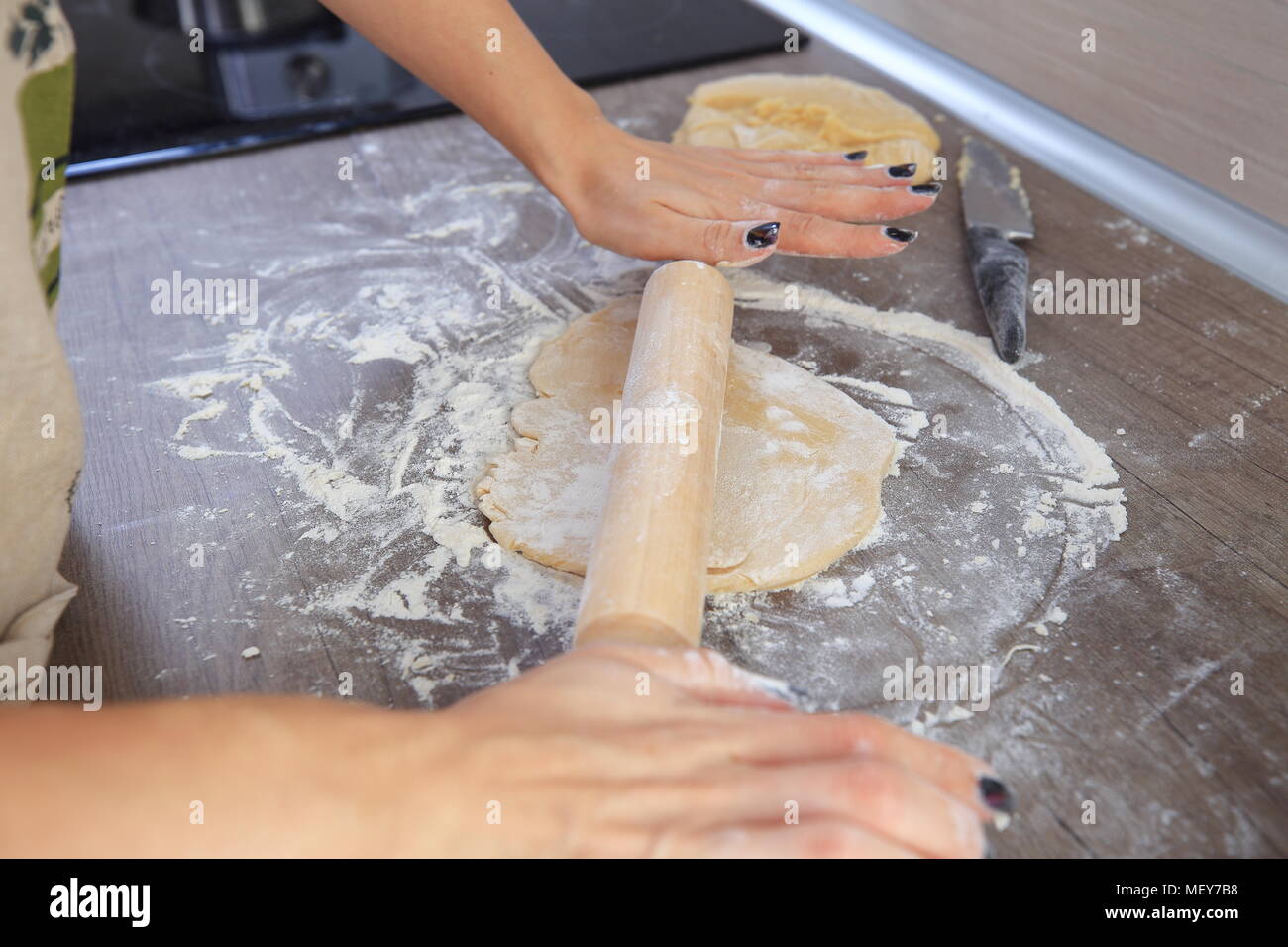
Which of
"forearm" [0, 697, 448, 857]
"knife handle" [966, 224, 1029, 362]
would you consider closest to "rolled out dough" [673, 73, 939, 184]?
"knife handle" [966, 224, 1029, 362]

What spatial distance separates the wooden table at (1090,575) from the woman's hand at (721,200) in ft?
0.31

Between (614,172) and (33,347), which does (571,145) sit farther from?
(33,347)

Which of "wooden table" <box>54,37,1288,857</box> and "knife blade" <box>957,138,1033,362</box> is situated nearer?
"wooden table" <box>54,37,1288,857</box>

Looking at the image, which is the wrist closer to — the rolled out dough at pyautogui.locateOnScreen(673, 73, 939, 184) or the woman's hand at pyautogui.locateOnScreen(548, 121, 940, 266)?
the woman's hand at pyautogui.locateOnScreen(548, 121, 940, 266)

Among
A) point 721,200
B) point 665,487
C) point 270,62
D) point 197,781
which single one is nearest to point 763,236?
point 721,200

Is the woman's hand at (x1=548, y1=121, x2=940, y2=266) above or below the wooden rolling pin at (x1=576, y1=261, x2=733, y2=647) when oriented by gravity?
above

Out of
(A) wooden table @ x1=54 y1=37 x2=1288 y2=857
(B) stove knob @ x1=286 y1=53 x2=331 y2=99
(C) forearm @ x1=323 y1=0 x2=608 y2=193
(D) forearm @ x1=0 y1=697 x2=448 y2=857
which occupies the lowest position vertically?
(A) wooden table @ x1=54 y1=37 x2=1288 y2=857

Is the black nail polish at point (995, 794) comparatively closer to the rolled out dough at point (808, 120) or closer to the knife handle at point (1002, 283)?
the knife handle at point (1002, 283)

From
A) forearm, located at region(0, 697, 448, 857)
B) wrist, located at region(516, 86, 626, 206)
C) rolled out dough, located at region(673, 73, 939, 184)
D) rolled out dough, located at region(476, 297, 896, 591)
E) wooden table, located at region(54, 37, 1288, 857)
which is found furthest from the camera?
rolled out dough, located at region(673, 73, 939, 184)

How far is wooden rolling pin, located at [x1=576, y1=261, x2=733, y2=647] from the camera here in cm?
92

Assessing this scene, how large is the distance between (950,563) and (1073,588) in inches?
4.8

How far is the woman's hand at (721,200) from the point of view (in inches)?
56.9

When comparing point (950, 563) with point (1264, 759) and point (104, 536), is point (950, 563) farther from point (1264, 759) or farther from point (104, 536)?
point (104, 536)

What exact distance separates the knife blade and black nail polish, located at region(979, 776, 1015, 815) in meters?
0.75
